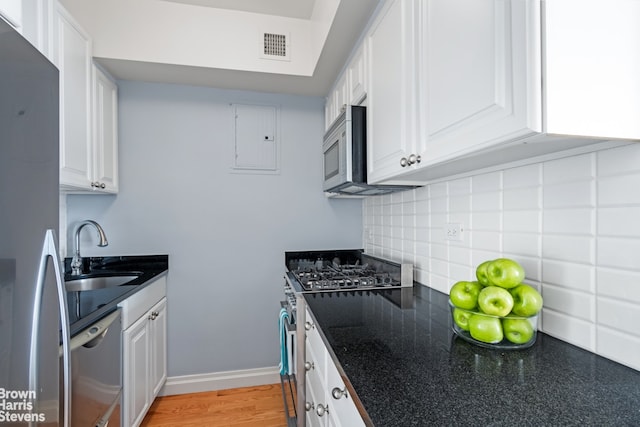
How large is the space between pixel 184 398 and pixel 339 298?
1.58 meters

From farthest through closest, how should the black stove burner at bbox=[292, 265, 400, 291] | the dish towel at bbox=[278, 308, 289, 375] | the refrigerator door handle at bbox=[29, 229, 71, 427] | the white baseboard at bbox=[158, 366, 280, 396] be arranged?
the white baseboard at bbox=[158, 366, 280, 396]
the dish towel at bbox=[278, 308, 289, 375]
the black stove burner at bbox=[292, 265, 400, 291]
the refrigerator door handle at bbox=[29, 229, 71, 427]

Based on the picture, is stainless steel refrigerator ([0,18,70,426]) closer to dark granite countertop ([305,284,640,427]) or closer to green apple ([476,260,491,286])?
dark granite countertop ([305,284,640,427])

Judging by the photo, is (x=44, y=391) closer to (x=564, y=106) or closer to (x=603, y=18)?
(x=564, y=106)

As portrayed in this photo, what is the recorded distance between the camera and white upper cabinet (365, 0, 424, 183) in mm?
1100

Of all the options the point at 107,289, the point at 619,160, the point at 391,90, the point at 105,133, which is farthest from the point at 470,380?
the point at 105,133

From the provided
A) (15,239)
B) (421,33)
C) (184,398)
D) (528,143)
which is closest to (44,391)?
(15,239)

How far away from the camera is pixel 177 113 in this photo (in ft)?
7.36

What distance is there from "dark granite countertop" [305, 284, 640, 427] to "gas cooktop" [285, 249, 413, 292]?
20.8 inches

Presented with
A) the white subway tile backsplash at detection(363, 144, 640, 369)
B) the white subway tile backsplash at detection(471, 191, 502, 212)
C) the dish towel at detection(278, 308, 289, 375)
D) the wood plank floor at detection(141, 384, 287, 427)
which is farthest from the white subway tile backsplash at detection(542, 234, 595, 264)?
the wood plank floor at detection(141, 384, 287, 427)

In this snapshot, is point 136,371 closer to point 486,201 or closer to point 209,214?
point 209,214

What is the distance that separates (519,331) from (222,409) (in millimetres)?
1963

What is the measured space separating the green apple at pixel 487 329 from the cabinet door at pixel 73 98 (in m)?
1.90

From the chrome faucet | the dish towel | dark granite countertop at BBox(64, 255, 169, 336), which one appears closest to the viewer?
dark granite countertop at BBox(64, 255, 169, 336)

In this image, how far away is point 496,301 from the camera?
2.73 feet
